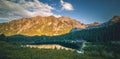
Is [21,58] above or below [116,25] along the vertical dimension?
below

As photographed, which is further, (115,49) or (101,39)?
(101,39)

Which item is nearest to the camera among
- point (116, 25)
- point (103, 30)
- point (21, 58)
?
point (21, 58)

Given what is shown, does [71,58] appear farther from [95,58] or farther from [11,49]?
[11,49]

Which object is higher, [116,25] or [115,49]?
[116,25]

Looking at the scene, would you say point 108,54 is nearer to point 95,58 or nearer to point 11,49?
point 95,58

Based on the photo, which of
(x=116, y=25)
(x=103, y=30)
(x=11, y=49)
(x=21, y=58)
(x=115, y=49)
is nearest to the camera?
(x=21, y=58)

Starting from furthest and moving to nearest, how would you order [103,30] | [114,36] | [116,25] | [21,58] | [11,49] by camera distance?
[103,30]
[116,25]
[114,36]
[11,49]
[21,58]

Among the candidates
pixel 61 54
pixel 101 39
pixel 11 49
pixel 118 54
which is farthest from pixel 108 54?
pixel 11 49

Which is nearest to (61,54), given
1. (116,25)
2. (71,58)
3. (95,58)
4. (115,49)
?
(71,58)

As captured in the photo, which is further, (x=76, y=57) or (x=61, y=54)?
(x=61, y=54)
